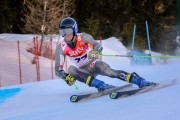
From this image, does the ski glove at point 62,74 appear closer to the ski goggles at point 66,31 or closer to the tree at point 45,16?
the ski goggles at point 66,31

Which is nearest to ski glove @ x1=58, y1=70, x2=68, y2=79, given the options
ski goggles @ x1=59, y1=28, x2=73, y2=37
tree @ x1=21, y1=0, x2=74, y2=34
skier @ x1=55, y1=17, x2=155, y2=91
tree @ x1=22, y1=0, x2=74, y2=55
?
skier @ x1=55, y1=17, x2=155, y2=91

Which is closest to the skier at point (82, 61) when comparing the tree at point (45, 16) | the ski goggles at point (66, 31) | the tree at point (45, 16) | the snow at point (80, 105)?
the ski goggles at point (66, 31)

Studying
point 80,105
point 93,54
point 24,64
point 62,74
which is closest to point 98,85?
point 93,54

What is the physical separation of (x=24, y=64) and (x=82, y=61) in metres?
8.95

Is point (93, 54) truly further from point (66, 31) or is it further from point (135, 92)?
point (135, 92)

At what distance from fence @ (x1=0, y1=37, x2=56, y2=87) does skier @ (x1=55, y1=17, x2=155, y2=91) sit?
640cm

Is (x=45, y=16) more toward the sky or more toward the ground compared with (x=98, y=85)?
more toward the sky

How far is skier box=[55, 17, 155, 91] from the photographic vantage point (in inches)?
231

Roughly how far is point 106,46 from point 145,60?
456 centimetres

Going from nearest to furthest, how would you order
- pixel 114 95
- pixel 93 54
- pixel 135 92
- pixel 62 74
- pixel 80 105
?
1. pixel 80 105
2. pixel 114 95
3. pixel 135 92
4. pixel 93 54
5. pixel 62 74

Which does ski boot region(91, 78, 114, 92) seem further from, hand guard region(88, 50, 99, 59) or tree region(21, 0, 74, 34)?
tree region(21, 0, 74, 34)

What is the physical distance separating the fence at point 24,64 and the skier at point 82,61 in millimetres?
6396

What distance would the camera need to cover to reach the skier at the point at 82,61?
19.2 ft

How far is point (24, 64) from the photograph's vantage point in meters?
14.8
